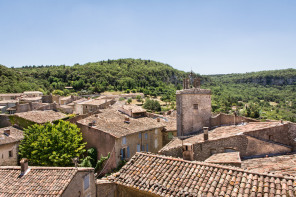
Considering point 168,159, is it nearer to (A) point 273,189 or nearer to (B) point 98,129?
(A) point 273,189

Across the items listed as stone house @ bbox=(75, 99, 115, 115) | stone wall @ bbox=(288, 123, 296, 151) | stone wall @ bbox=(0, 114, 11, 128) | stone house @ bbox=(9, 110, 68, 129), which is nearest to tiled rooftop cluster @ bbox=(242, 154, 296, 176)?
stone wall @ bbox=(288, 123, 296, 151)

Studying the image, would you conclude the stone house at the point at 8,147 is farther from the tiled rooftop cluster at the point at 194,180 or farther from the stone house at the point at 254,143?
the tiled rooftop cluster at the point at 194,180

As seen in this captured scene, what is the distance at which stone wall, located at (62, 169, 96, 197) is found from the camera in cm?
1350

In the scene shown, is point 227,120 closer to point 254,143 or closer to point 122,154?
point 254,143

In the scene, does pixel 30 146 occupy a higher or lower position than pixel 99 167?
higher

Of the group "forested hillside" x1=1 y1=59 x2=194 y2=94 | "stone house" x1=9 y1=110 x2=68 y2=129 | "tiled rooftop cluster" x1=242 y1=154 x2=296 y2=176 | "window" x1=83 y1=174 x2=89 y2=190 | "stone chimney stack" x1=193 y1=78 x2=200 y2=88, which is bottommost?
"window" x1=83 y1=174 x2=89 y2=190

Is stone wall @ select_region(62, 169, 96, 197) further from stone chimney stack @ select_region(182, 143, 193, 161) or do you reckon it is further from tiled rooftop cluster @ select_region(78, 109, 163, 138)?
tiled rooftop cluster @ select_region(78, 109, 163, 138)

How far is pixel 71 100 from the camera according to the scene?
67.2m

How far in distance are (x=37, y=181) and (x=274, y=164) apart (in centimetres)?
1341

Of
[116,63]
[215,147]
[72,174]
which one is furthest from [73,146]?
[116,63]

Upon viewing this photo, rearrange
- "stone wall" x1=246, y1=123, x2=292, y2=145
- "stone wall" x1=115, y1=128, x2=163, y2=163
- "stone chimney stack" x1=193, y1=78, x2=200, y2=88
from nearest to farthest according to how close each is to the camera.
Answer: "stone wall" x1=246, y1=123, x2=292, y2=145 < "stone chimney stack" x1=193, y1=78, x2=200, y2=88 < "stone wall" x1=115, y1=128, x2=163, y2=163

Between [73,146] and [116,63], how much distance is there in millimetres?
170149

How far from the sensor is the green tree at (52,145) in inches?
914

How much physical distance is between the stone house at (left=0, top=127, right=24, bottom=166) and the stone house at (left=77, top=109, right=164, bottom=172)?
701cm
